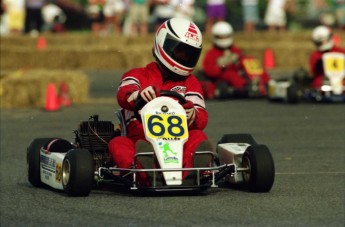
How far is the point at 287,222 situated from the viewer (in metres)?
7.63

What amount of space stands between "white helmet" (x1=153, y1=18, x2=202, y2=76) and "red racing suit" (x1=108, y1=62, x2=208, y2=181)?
0.11 m

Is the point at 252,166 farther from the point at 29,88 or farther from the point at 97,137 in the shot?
the point at 29,88

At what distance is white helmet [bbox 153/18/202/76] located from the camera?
9.61m

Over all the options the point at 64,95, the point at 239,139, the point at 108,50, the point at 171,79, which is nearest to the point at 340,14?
the point at 108,50

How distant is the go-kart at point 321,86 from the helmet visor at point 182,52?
9.14 metres

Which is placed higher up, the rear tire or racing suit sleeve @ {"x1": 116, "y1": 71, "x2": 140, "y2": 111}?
racing suit sleeve @ {"x1": 116, "y1": 71, "x2": 140, "y2": 111}

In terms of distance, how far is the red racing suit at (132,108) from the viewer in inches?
352

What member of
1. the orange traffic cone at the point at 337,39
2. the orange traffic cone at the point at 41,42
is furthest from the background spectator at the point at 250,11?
the orange traffic cone at the point at 41,42

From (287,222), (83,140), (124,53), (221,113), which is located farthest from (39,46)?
(287,222)

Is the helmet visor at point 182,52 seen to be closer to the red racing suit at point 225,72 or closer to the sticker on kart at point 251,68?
the red racing suit at point 225,72

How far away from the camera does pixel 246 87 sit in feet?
65.1

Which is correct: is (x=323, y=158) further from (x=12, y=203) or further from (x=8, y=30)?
(x=8, y=30)

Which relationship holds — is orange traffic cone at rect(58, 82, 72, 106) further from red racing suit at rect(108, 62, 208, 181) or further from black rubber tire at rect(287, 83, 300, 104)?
red racing suit at rect(108, 62, 208, 181)

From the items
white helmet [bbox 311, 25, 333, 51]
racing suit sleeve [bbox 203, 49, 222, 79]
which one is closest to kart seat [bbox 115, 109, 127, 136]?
racing suit sleeve [bbox 203, 49, 222, 79]
